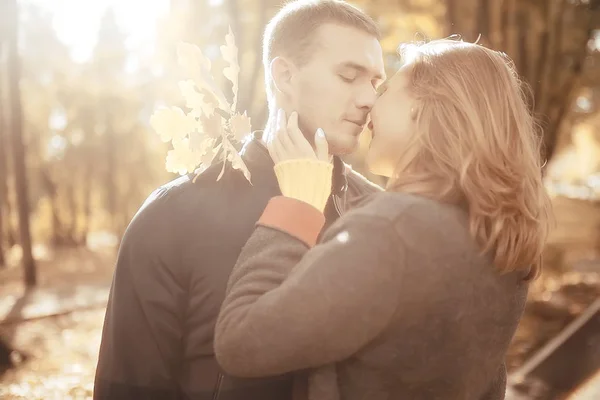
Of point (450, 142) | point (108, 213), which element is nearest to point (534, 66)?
point (450, 142)

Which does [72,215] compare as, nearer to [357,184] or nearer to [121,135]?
[121,135]

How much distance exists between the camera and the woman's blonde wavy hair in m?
1.99

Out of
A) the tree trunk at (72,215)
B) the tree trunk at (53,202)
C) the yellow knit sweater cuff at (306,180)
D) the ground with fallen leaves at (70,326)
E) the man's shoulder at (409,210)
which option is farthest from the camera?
the tree trunk at (72,215)

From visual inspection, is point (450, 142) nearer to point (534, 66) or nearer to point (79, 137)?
point (534, 66)

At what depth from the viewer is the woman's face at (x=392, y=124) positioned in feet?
7.24

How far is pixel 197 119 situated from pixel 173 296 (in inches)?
24.9

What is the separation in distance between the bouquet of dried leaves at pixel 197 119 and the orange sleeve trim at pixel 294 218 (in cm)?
24

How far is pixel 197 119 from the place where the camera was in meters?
2.31

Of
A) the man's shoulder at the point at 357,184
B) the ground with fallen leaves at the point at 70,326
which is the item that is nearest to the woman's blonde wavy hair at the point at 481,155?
the man's shoulder at the point at 357,184

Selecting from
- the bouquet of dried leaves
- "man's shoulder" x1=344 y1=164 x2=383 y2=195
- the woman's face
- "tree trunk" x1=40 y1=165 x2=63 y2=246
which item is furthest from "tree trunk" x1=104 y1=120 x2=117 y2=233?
the woman's face

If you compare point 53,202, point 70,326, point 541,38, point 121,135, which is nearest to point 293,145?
point 541,38

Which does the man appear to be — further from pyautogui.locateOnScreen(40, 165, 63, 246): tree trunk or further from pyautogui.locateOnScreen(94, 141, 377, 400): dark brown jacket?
pyautogui.locateOnScreen(40, 165, 63, 246): tree trunk

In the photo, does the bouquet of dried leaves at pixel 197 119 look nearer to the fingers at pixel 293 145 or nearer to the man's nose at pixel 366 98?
the fingers at pixel 293 145

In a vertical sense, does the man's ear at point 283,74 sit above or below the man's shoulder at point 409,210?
above
